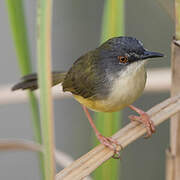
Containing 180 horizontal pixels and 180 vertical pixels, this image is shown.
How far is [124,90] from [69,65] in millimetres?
1842

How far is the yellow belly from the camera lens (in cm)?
188

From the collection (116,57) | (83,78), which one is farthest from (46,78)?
(83,78)

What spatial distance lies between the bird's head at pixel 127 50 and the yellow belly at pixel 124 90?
7 cm

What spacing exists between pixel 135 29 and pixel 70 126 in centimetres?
107

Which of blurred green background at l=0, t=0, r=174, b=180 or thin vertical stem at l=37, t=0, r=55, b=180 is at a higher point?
thin vertical stem at l=37, t=0, r=55, b=180

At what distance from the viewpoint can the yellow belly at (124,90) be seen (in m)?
1.88

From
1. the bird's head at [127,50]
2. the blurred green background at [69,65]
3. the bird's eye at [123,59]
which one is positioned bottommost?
the blurred green background at [69,65]

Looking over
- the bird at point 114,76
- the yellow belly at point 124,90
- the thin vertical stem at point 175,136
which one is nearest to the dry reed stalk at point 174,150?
the thin vertical stem at point 175,136

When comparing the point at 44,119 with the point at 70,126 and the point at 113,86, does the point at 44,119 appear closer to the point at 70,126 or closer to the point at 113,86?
the point at 113,86

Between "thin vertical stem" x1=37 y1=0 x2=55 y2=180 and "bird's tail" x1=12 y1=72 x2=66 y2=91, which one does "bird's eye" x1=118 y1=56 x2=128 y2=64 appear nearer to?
"bird's tail" x1=12 y1=72 x2=66 y2=91

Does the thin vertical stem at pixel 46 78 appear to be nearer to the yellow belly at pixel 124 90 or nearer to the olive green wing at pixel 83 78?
the yellow belly at pixel 124 90

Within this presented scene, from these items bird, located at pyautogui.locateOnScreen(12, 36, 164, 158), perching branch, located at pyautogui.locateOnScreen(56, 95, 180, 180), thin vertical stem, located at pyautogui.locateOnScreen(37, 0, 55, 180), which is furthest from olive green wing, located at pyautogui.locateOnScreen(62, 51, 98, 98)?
thin vertical stem, located at pyautogui.locateOnScreen(37, 0, 55, 180)

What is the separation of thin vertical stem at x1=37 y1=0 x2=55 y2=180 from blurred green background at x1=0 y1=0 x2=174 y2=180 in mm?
2238

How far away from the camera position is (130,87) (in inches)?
74.2
